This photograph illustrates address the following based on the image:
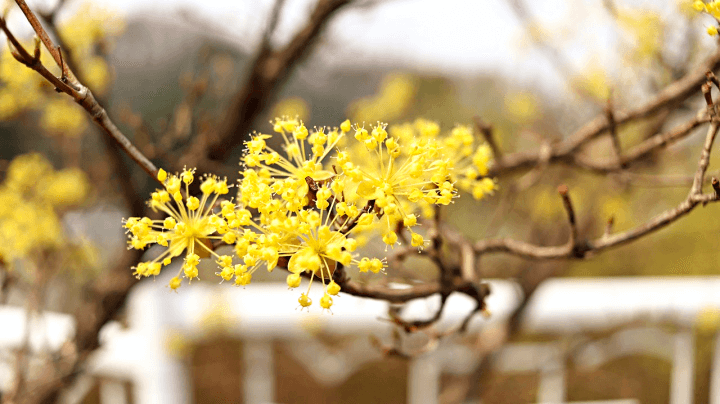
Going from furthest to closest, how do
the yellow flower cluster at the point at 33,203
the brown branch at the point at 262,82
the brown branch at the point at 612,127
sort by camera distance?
1. the yellow flower cluster at the point at 33,203
2. the brown branch at the point at 262,82
3. the brown branch at the point at 612,127

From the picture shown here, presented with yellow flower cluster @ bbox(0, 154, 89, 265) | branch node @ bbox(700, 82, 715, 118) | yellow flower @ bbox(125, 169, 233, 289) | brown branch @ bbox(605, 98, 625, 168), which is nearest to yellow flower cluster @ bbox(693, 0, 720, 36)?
branch node @ bbox(700, 82, 715, 118)

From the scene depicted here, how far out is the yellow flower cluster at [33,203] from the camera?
3.46 feet

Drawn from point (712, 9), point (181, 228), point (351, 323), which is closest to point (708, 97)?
point (712, 9)

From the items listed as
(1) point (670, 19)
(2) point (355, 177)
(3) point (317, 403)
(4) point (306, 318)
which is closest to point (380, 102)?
(4) point (306, 318)

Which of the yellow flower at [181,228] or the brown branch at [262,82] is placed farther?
the brown branch at [262,82]

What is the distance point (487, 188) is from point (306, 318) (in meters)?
1.46

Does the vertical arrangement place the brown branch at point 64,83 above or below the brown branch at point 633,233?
above

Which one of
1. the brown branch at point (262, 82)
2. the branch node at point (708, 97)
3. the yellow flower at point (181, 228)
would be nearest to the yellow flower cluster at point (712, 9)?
the branch node at point (708, 97)

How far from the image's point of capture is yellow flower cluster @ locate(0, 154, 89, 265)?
1056 mm

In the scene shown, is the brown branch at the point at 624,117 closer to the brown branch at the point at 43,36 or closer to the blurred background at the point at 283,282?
the blurred background at the point at 283,282

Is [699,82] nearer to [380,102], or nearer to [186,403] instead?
[380,102]

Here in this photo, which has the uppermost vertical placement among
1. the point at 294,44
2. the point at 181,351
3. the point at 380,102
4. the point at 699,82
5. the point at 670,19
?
the point at 380,102

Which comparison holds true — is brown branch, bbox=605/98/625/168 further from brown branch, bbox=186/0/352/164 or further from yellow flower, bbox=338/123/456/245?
brown branch, bbox=186/0/352/164

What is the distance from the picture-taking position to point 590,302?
1903mm
